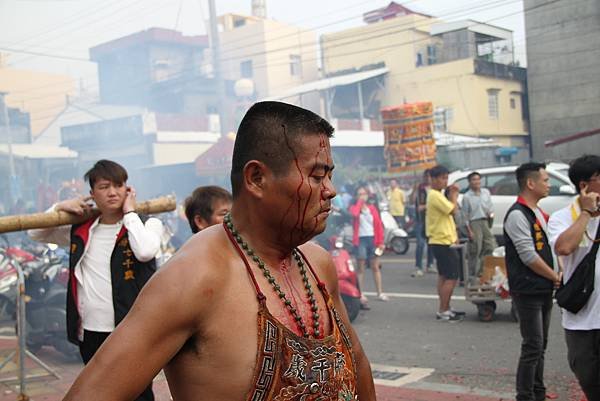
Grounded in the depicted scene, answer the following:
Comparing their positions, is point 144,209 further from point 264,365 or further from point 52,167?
point 52,167

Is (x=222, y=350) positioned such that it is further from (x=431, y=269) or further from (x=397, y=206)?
(x=397, y=206)

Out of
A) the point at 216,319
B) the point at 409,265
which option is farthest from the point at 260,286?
the point at 409,265

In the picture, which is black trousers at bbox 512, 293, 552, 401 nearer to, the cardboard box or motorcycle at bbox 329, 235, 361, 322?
the cardboard box

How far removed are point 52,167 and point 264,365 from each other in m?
29.2

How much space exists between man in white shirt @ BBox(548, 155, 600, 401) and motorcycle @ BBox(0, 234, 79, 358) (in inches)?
193

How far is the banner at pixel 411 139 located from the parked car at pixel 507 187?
8.15ft

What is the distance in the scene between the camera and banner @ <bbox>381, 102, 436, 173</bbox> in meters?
16.2

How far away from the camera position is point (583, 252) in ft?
12.8

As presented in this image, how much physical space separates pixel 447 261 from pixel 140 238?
5201 millimetres

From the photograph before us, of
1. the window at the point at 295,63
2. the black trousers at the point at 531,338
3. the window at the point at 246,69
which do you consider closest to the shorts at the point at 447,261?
the black trousers at the point at 531,338

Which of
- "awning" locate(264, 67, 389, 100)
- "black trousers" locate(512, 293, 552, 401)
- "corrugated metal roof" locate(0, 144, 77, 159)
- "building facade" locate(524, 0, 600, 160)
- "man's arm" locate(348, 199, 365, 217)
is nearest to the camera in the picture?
"black trousers" locate(512, 293, 552, 401)

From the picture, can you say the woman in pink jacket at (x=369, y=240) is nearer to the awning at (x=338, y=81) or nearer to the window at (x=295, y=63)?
the awning at (x=338, y=81)

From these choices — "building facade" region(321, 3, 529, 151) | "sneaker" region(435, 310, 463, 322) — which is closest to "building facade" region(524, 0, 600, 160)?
"building facade" region(321, 3, 529, 151)

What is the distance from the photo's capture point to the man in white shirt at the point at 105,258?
3.75 m
